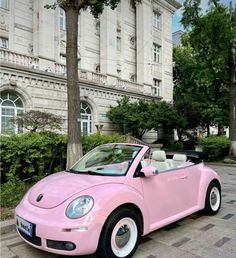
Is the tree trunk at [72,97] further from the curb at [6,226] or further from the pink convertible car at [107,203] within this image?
the curb at [6,226]

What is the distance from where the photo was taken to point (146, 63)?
2767 cm

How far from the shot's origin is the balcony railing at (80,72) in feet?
55.0

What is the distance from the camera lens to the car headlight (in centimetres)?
331

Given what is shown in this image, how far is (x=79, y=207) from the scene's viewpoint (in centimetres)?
338

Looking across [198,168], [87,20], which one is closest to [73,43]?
[198,168]

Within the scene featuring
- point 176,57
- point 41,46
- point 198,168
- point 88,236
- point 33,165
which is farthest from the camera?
point 176,57

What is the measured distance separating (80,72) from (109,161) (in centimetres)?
1695

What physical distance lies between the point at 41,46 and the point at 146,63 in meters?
11.5

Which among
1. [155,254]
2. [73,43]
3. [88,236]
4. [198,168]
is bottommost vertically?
[155,254]

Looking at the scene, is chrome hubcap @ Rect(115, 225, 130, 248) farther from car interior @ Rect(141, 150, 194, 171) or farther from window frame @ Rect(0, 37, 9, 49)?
window frame @ Rect(0, 37, 9, 49)

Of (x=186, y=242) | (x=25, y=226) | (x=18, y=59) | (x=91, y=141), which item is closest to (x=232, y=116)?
(x=91, y=141)

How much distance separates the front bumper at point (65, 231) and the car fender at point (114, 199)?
0.36ft

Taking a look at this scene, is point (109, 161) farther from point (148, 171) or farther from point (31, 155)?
point (31, 155)

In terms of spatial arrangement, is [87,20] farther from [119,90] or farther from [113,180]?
[113,180]
